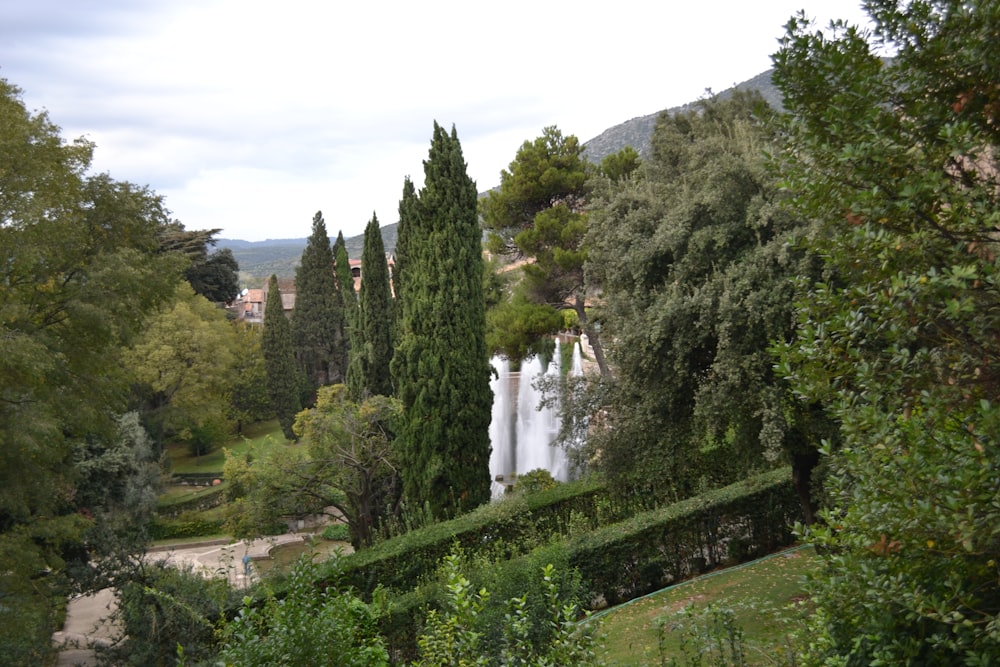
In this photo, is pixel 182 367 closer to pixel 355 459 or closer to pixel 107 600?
pixel 107 600

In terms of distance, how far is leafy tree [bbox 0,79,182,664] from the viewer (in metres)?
10.5

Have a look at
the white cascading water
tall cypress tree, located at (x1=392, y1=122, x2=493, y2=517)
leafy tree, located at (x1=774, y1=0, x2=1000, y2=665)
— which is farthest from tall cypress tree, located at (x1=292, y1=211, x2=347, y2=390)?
leafy tree, located at (x1=774, y1=0, x2=1000, y2=665)

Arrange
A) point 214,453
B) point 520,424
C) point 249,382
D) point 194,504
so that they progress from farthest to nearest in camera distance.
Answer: point 249,382, point 214,453, point 520,424, point 194,504

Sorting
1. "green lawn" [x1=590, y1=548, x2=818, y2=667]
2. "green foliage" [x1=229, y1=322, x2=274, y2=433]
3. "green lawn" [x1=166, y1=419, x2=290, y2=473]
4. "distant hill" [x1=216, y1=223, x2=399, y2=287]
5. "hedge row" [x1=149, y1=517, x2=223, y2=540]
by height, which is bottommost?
"hedge row" [x1=149, y1=517, x2=223, y2=540]

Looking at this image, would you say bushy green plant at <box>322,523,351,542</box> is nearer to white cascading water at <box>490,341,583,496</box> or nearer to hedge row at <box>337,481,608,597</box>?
white cascading water at <box>490,341,583,496</box>

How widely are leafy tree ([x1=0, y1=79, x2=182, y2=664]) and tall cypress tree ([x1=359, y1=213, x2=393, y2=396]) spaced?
336 inches

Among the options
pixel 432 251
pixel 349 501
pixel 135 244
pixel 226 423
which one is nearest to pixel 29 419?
pixel 135 244

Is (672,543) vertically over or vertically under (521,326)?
under

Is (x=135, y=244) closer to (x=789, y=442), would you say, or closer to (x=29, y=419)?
(x=29, y=419)

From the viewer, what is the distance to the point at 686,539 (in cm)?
1123

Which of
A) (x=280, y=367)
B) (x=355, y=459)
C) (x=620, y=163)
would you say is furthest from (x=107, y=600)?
(x=620, y=163)

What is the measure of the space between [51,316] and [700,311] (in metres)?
10.3

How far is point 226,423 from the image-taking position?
112 ft

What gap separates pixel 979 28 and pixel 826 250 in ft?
3.89
